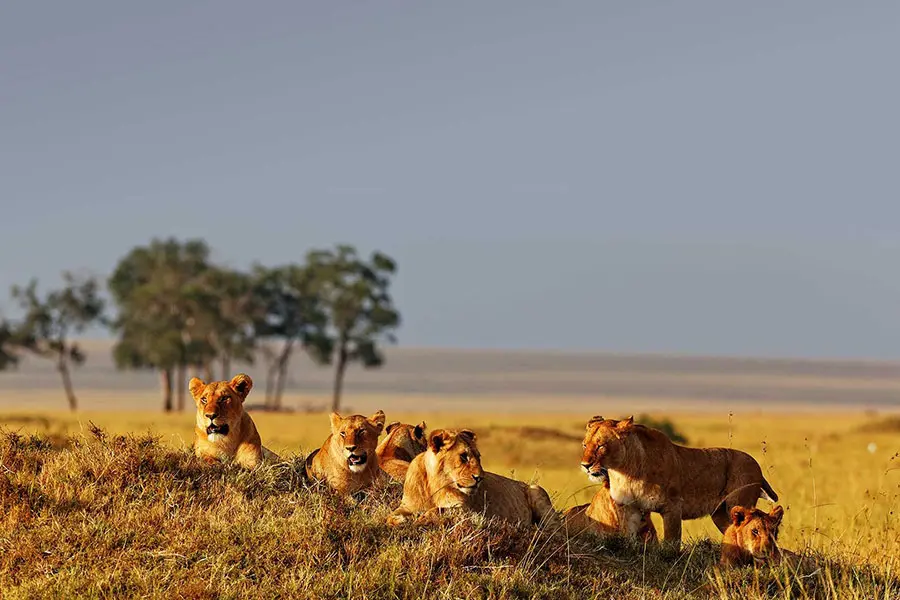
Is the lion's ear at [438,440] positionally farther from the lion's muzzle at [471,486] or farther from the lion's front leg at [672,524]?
the lion's front leg at [672,524]

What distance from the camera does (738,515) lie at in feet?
32.1

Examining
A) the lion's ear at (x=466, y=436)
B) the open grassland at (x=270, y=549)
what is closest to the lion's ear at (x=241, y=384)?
the open grassland at (x=270, y=549)

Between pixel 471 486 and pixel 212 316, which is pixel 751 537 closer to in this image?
pixel 471 486

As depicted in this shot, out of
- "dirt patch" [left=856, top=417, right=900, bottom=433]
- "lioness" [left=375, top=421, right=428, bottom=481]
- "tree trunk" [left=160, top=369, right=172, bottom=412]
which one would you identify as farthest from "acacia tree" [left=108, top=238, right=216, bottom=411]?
"lioness" [left=375, top=421, right=428, bottom=481]

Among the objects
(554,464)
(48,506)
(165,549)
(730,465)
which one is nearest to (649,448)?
(730,465)

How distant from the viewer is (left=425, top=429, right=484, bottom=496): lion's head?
30.7 ft

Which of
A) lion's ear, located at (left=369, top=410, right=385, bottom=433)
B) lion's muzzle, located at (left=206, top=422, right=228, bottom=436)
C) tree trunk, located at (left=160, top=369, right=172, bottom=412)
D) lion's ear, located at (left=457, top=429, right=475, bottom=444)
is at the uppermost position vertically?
lion's ear, located at (left=369, top=410, right=385, bottom=433)

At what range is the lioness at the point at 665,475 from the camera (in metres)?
10.3

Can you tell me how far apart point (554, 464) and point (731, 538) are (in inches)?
941

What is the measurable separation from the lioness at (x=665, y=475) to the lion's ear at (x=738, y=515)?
886 mm

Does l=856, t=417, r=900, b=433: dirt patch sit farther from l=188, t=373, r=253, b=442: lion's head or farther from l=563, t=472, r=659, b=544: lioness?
l=188, t=373, r=253, b=442: lion's head

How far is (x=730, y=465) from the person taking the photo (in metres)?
11.1

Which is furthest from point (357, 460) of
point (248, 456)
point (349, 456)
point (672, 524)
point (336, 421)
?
point (672, 524)

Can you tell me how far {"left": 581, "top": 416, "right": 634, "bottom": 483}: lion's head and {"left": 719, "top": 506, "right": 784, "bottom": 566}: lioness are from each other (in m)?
1.12
